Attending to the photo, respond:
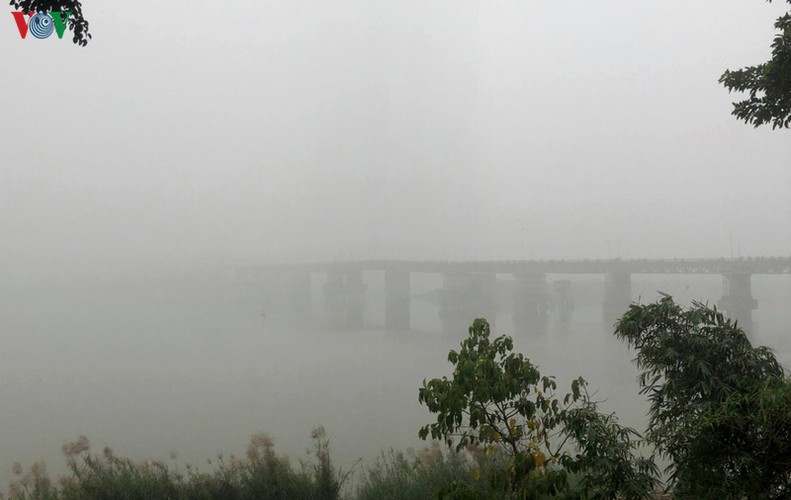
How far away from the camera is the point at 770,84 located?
478 centimetres

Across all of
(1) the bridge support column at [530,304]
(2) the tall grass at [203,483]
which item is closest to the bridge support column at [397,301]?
(1) the bridge support column at [530,304]

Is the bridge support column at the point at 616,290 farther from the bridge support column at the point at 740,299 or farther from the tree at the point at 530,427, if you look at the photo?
the tree at the point at 530,427

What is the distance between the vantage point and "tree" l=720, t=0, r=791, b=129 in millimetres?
4551

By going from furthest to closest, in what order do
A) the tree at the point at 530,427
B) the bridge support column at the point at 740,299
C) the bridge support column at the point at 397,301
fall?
the bridge support column at the point at 397,301 < the bridge support column at the point at 740,299 < the tree at the point at 530,427

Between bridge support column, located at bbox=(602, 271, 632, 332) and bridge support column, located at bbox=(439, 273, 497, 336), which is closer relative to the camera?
bridge support column, located at bbox=(602, 271, 632, 332)

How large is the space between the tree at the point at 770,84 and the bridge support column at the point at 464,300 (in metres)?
33.2

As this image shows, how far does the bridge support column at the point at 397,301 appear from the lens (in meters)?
38.0

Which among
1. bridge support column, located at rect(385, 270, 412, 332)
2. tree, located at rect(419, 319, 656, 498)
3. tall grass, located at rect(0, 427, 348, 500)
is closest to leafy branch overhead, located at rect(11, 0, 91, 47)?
tree, located at rect(419, 319, 656, 498)

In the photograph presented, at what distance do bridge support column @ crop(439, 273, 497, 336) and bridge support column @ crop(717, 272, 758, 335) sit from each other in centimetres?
1558

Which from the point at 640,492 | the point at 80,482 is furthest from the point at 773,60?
the point at 80,482

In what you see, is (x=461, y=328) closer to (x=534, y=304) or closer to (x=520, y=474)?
(x=534, y=304)

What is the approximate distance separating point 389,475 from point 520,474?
20.1 feet

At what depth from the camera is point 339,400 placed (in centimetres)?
2511

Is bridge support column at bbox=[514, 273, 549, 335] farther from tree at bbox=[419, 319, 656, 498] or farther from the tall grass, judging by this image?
tree at bbox=[419, 319, 656, 498]
